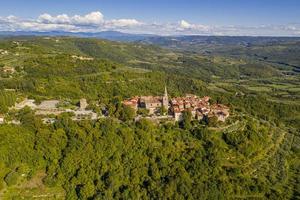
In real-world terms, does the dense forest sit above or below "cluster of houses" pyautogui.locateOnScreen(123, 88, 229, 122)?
below

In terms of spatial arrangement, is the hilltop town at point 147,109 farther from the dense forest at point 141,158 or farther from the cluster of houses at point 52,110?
the dense forest at point 141,158

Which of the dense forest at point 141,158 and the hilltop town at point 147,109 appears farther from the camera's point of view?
the hilltop town at point 147,109

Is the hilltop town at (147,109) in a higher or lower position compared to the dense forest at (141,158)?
higher

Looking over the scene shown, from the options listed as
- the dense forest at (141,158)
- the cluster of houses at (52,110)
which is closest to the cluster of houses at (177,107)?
the dense forest at (141,158)

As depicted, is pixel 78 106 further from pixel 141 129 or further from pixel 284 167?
pixel 284 167

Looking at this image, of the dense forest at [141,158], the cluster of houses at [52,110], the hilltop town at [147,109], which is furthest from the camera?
the hilltop town at [147,109]

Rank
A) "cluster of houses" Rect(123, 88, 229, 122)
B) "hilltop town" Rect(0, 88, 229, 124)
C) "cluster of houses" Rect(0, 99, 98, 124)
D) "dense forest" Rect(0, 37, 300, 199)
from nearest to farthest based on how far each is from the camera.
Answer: "dense forest" Rect(0, 37, 300, 199)
"cluster of houses" Rect(0, 99, 98, 124)
"hilltop town" Rect(0, 88, 229, 124)
"cluster of houses" Rect(123, 88, 229, 122)

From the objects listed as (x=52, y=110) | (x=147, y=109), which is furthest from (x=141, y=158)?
(x=52, y=110)

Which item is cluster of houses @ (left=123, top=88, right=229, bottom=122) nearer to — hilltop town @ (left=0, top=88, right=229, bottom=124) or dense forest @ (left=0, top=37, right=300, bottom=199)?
hilltop town @ (left=0, top=88, right=229, bottom=124)

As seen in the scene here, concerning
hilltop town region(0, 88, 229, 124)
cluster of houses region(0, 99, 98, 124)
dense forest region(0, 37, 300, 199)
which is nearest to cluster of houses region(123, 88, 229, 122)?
hilltop town region(0, 88, 229, 124)

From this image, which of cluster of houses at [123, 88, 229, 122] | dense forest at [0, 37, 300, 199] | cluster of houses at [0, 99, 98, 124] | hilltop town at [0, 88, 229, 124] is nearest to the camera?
dense forest at [0, 37, 300, 199]

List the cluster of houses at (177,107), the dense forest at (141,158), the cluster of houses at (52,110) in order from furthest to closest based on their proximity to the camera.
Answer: the cluster of houses at (177,107) → the cluster of houses at (52,110) → the dense forest at (141,158)

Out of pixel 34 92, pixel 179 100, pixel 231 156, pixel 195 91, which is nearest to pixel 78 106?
pixel 34 92
